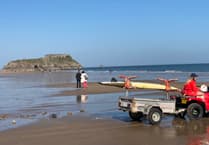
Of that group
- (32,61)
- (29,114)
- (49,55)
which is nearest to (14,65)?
(32,61)

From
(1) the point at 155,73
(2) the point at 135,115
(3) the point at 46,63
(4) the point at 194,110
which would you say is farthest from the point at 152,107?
(3) the point at 46,63

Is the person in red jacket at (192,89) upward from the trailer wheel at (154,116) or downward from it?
upward

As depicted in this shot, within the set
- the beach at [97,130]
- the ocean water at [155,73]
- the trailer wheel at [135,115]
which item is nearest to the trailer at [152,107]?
the trailer wheel at [135,115]

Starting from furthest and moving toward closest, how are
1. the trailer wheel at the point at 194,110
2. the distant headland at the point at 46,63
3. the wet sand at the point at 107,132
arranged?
the distant headland at the point at 46,63 → the trailer wheel at the point at 194,110 → the wet sand at the point at 107,132

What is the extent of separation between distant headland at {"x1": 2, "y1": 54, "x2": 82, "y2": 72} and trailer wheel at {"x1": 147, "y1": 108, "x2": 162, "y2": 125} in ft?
489

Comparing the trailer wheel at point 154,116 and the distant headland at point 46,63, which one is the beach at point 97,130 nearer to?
the trailer wheel at point 154,116

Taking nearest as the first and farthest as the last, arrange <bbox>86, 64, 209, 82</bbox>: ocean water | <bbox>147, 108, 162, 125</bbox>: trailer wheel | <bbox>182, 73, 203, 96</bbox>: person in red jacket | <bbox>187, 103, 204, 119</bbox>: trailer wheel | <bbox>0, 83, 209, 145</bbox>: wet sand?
<bbox>0, 83, 209, 145</bbox>: wet sand, <bbox>147, 108, 162, 125</bbox>: trailer wheel, <bbox>187, 103, 204, 119</bbox>: trailer wheel, <bbox>182, 73, 203, 96</bbox>: person in red jacket, <bbox>86, 64, 209, 82</bbox>: ocean water

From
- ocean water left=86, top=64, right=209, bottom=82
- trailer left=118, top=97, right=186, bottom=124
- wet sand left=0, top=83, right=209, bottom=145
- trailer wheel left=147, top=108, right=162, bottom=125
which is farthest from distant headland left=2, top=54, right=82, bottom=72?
trailer wheel left=147, top=108, right=162, bottom=125

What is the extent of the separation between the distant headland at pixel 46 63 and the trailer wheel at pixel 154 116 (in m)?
149

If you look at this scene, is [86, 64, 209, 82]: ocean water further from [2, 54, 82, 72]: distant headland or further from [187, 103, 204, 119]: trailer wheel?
[2, 54, 82, 72]: distant headland

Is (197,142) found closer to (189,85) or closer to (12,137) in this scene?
(189,85)

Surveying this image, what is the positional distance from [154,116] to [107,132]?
2129 millimetres

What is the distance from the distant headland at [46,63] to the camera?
169 m

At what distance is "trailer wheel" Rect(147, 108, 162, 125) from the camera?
1366 cm
